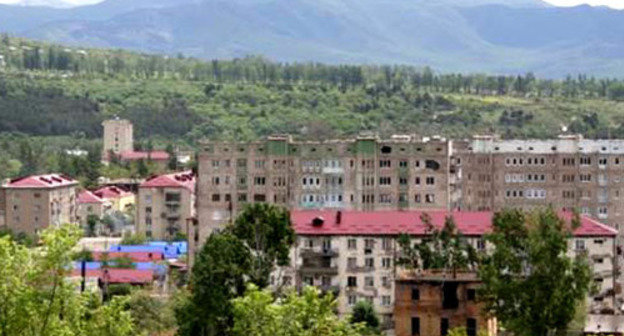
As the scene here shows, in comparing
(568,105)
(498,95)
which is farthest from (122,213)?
(498,95)

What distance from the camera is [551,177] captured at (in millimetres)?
73188

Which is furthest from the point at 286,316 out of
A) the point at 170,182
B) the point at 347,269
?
the point at 170,182

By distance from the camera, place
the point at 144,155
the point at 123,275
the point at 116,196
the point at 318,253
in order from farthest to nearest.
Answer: the point at 144,155 < the point at 116,196 < the point at 123,275 < the point at 318,253

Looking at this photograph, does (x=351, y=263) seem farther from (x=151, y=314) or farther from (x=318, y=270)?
(x=151, y=314)

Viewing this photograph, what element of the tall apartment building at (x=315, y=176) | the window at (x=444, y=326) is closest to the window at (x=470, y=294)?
the window at (x=444, y=326)

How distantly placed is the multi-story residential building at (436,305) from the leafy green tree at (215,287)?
4416mm

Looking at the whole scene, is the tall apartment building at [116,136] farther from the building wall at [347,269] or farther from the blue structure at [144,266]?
the building wall at [347,269]

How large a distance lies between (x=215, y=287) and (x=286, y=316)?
1515 centimetres

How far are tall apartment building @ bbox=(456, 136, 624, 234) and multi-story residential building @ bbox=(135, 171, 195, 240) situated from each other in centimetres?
1796

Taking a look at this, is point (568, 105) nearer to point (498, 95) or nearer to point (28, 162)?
point (498, 95)

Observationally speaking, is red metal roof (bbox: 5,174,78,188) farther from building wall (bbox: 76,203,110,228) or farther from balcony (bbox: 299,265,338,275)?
balcony (bbox: 299,265,338,275)

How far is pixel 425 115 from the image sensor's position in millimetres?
141000

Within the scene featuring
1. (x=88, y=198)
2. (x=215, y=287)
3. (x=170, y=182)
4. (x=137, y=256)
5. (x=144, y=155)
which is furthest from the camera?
(x=144, y=155)

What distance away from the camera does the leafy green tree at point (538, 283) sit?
30.0 m
